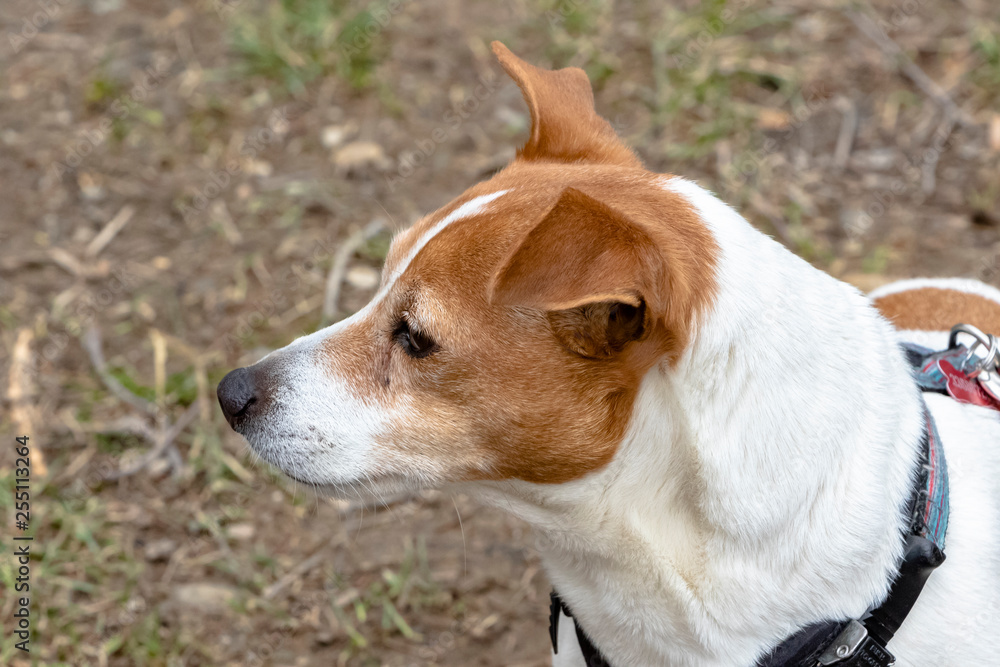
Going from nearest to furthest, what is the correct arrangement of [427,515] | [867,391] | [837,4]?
[867,391]
[427,515]
[837,4]

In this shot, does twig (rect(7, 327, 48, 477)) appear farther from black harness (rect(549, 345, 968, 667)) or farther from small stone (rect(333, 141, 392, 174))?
black harness (rect(549, 345, 968, 667))

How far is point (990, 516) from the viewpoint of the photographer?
197 centimetres


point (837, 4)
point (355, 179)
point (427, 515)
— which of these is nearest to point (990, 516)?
point (427, 515)

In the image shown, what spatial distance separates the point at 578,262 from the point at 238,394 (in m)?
1.07

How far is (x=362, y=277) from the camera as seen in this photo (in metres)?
4.26

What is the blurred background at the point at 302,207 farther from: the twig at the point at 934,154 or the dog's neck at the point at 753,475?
the dog's neck at the point at 753,475

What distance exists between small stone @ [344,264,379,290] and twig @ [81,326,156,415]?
110cm

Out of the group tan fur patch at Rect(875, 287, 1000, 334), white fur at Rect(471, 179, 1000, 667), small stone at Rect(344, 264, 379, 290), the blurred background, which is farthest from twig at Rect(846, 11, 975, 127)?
white fur at Rect(471, 179, 1000, 667)

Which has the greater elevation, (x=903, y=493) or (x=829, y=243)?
(x=903, y=493)

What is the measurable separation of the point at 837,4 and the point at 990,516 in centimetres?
434

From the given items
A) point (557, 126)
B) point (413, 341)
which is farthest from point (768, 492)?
point (557, 126)

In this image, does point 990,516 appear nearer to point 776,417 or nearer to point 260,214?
point 776,417

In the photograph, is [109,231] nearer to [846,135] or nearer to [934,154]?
[846,135]

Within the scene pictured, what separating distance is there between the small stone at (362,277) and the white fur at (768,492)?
239cm
